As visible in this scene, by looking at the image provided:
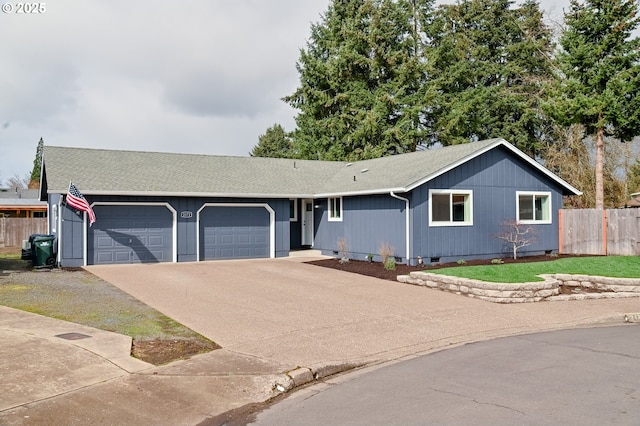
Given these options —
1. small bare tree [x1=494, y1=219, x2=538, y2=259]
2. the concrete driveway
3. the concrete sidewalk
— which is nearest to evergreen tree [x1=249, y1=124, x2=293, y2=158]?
small bare tree [x1=494, y1=219, x2=538, y2=259]

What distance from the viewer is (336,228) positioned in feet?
71.4

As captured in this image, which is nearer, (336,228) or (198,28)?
(198,28)

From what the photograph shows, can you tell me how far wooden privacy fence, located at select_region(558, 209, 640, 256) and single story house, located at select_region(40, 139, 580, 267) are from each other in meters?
0.49

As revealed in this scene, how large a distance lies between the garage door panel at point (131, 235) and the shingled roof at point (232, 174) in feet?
2.89

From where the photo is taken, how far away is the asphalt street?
5.16 meters

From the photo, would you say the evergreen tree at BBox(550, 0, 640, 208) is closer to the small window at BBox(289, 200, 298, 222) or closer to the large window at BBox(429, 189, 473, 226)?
the large window at BBox(429, 189, 473, 226)

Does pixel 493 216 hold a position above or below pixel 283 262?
above

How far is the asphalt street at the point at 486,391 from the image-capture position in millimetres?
5156

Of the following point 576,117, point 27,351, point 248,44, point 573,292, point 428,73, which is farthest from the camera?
point 428,73

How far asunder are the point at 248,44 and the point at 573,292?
14678mm

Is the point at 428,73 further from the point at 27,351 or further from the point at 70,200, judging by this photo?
the point at 27,351

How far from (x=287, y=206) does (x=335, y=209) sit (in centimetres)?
203

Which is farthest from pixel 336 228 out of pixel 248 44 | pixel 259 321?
pixel 259 321

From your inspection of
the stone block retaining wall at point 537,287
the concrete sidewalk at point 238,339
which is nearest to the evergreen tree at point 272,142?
the concrete sidewalk at point 238,339
